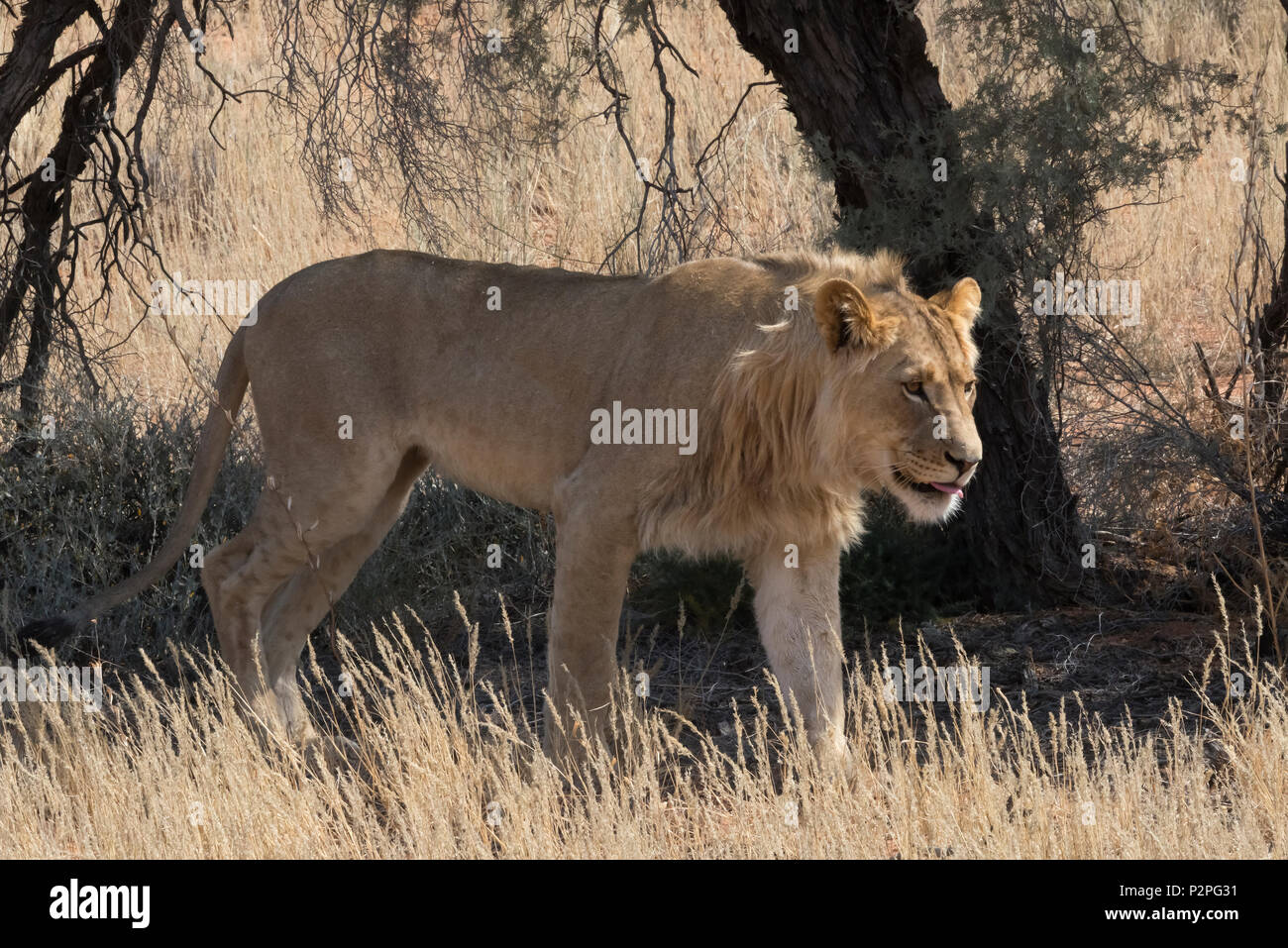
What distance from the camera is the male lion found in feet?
15.0

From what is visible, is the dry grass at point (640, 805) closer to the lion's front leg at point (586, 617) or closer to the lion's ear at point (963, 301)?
the lion's front leg at point (586, 617)

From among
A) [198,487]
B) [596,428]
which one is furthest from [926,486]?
[198,487]

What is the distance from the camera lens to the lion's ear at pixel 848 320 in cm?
439

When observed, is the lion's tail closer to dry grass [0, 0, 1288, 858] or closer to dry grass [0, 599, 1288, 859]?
dry grass [0, 0, 1288, 858]

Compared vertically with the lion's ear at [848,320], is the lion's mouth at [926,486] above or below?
below

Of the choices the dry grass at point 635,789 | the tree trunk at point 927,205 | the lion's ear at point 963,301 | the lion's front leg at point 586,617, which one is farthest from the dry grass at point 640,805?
the tree trunk at point 927,205

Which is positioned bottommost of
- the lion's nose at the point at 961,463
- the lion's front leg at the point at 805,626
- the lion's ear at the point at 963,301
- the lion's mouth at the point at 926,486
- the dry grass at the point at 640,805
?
the dry grass at the point at 640,805

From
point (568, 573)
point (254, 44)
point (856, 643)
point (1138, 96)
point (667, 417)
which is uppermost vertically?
point (254, 44)

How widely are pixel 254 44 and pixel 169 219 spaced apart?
3584mm

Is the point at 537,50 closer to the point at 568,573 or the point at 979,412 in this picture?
the point at 979,412

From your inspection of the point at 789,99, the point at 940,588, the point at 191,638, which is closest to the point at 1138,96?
the point at 789,99

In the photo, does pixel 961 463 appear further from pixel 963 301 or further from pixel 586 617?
pixel 586 617

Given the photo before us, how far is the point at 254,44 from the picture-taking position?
15055 millimetres

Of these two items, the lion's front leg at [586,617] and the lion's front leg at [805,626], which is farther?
the lion's front leg at [805,626]
